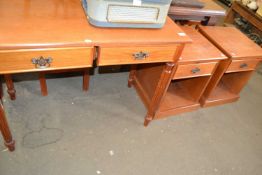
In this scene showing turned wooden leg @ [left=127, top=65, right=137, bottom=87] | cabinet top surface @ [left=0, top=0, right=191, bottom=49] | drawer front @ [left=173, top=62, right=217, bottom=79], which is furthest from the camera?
turned wooden leg @ [left=127, top=65, right=137, bottom=87]

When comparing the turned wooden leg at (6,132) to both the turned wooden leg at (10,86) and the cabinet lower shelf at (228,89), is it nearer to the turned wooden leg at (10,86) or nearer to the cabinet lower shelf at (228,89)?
the turned wooden leg at (10,86)

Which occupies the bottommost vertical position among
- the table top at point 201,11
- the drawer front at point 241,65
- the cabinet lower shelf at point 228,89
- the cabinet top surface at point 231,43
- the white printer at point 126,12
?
the cabinet lower shelf at point 228,89

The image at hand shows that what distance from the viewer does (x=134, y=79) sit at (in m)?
1.78

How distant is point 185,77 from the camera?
1398 mm

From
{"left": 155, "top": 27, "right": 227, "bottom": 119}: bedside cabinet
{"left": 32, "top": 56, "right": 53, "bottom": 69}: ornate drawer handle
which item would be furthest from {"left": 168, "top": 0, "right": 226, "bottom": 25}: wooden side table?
{"left": 32, "top": 56, "right": 53, "bottom": 69}: ornate drawer handle

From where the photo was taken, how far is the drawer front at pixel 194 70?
4.40 ft

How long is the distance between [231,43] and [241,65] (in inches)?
6.9

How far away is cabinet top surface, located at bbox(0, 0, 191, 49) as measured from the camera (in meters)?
0.82

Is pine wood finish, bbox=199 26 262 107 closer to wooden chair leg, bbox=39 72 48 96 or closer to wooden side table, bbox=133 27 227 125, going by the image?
wooden side table, bbox=133 27 227 125

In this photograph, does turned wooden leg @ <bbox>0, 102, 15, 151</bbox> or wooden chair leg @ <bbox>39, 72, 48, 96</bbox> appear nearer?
turned wooden leg @ <bbox>0, 102, 15, 151</bbox>

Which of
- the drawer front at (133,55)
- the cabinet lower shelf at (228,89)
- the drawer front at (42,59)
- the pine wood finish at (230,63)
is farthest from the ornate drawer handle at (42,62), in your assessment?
the cabinet lower shelf at (228,89)

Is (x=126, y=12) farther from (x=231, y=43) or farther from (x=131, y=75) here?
(x=231, y=43)

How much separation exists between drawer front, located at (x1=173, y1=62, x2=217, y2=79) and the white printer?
0.39 meters

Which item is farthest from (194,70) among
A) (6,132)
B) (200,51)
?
(6,132)
